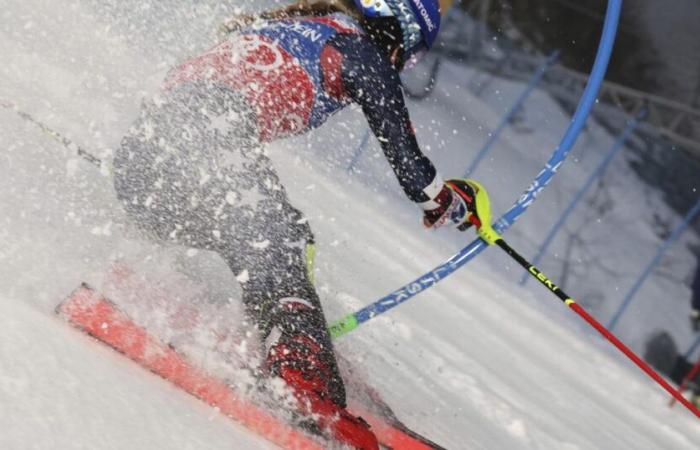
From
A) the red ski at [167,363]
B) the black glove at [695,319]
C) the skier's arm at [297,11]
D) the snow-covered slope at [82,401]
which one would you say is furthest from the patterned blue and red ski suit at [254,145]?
the black glove at [695,319]

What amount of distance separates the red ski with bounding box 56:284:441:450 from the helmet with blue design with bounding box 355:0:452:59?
1.11 metres

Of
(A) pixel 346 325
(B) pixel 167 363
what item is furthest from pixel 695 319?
(B) pixel 167 363

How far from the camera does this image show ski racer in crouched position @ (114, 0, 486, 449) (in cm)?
236

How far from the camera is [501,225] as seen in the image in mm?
2818

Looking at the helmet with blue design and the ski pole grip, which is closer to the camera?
the helmet with blue design

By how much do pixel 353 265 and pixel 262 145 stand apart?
2.13m

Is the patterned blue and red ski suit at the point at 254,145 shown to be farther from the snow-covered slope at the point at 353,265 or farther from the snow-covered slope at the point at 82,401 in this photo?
the snow-covered slope at the point at 82,401

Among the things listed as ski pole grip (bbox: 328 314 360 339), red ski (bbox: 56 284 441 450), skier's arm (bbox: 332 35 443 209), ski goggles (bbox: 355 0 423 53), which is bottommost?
red ski (bbox: 56 284 441 450)

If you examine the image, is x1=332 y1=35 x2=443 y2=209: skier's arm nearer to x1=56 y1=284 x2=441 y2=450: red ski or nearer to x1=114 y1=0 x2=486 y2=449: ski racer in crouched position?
x1=114 y1=0 x2=486 y2=449: ski racer in crouched position

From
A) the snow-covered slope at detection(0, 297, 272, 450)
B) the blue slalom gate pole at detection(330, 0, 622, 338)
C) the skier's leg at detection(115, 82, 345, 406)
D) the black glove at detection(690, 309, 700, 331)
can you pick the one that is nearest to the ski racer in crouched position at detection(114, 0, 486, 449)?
the skier's leg at detection(115, 82, 345, 406)

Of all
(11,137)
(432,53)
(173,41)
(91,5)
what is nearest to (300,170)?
(173,41)

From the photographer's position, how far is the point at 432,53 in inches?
408

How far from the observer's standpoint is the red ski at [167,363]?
6.84 feet

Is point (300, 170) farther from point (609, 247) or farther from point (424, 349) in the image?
point (609, 247)
